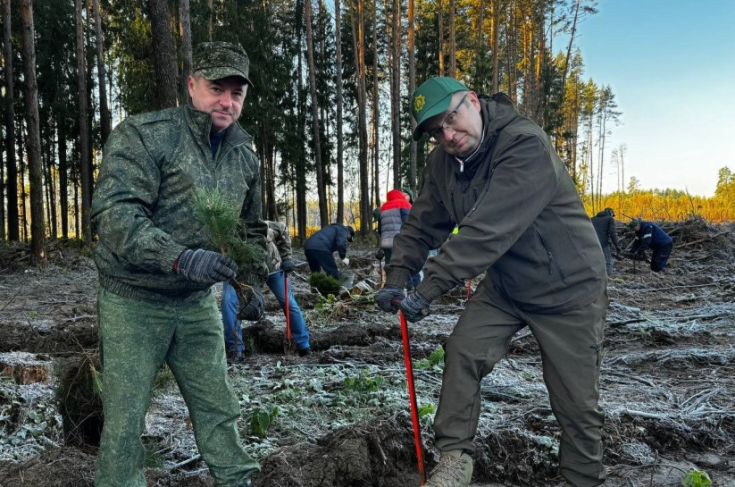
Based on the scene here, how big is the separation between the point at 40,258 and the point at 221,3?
14.7m

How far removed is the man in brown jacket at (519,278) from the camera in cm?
279

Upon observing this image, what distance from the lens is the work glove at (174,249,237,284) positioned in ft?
7.43

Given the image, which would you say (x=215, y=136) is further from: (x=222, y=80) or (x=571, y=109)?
(x=571, y=109)

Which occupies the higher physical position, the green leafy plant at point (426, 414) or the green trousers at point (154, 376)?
the green trousers at point (154, 376)

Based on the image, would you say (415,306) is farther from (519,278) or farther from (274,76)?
(274,76)

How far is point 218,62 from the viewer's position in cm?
257

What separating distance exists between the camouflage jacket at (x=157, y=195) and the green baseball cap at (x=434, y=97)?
2.88 feet

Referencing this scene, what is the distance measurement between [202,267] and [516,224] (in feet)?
4.70

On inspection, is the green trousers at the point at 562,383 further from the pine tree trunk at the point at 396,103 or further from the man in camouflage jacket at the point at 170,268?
the pine tree trunk at the point at 396,103

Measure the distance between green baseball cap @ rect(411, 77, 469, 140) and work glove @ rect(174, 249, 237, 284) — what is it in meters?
1.17

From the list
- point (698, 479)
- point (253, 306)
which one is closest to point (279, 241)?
point (253, 306)

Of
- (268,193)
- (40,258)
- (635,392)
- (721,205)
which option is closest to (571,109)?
(721,205)

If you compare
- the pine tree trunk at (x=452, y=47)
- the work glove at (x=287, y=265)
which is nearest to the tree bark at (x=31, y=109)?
the work glove at (x=287, y=265)

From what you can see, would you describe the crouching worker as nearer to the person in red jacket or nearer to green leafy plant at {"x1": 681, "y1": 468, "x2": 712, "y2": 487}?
the person in red jacket
